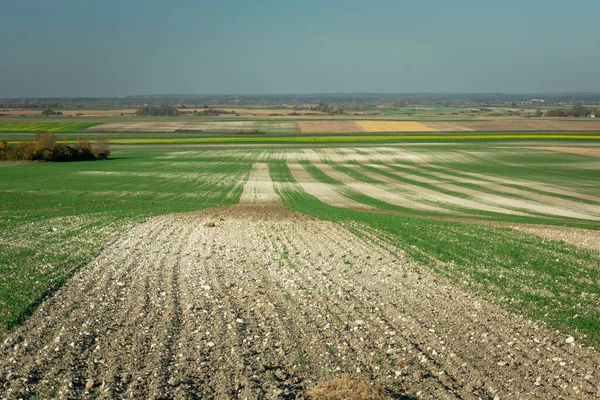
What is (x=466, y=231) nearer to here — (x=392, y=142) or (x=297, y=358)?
(x=297, y=358)

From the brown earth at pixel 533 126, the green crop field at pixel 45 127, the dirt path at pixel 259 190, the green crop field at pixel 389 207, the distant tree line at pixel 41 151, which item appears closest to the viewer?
the green crop field at pixel 389 207

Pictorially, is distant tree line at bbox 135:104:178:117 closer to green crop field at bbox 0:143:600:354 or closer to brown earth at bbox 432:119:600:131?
brown earth at bbox 432:119:600:131

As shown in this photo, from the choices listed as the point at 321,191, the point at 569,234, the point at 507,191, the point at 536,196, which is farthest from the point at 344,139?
the point at 569,234

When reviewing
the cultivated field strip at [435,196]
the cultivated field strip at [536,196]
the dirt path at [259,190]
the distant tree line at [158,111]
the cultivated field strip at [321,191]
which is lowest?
the cultivated field strip at [536,196]

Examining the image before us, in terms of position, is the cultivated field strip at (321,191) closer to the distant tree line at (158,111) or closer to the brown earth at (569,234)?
the brown earth at (569,234)

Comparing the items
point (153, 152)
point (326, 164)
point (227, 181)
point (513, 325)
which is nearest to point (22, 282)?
point (513, 325)

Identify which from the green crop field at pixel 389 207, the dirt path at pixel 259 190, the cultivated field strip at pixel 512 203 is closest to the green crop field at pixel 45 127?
the green crop field at pixel 389 207

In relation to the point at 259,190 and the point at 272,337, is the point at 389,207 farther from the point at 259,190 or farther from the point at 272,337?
the point at 272,337

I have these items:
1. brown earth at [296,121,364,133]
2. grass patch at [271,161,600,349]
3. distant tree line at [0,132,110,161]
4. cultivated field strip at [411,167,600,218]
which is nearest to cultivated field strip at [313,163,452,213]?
grass patch at [271,161,600,349]
